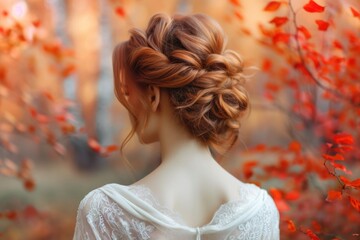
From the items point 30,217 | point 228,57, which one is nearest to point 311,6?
point 228,57

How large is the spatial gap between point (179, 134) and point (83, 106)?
303 cm

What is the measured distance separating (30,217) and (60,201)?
0.80ft

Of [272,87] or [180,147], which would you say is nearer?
[180,147]

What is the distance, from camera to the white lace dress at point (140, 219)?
1429 mm

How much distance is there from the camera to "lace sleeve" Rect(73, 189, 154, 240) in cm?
143

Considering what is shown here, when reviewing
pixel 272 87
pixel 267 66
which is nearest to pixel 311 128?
pixel 272 87

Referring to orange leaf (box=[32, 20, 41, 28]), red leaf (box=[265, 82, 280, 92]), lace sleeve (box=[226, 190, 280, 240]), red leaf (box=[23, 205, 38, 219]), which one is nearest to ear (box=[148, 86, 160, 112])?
lace sleeve (box=[226, 190, 280, 240])

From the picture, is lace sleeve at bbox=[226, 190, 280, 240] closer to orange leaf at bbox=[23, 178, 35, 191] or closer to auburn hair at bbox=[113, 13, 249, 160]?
auburn hair at bbox=[113, 13, 249, 160]

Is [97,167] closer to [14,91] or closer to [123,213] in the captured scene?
[14,91]

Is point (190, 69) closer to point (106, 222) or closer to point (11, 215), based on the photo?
point (106, 222)

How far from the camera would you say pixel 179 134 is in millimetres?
1505

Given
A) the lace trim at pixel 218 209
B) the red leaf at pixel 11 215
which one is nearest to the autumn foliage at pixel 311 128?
the red leaf at pixel 11 215

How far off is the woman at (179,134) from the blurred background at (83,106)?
2773mm

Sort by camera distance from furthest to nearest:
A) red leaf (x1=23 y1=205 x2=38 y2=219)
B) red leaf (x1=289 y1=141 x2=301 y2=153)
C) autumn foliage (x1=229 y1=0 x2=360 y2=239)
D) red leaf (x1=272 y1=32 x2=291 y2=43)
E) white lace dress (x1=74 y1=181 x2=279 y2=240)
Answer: red leaf (x1=23 y1=205 x2=38 y2=219) < autumn foliage (x1=229 y1=0 x2=360 y2=239) < red leaf (x1=289 y1=141 x2=301 y2=153) < red leaf (x1=272 y1=32 x2=291 y2=43) < white lace dress (x1=74 y1=181 x2=279 y2=240)
